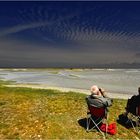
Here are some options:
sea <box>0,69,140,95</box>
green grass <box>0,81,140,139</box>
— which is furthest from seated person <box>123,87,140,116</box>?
sea <box>0,69,140,95</box>

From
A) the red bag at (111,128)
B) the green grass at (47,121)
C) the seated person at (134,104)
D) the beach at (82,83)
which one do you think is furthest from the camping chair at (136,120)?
the beach at (82,83)

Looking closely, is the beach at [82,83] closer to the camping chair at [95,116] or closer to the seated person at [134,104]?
the seated person at [134,104]

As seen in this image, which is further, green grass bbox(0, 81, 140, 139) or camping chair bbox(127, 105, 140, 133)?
camping chair bbox(127, 105, 140, 133)

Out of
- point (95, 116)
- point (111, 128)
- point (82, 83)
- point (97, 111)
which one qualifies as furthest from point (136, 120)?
point (82, 83)

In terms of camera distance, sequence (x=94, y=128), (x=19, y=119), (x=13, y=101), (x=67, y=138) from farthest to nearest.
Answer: (x=13, y=101) < (x=19, y=119) < (x=94, y=128) < (x=67, y=138)

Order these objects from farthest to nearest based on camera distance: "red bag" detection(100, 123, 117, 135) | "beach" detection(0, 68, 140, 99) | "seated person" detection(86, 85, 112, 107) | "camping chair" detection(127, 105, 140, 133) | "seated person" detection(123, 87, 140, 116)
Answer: "beach" detection(0, 68, 140, 99) → "seated person" detection(123, 87, 140, 116) → "camping chair" detection(127, 105, 140, 133) → "red bag" detection(100, 123, 117, 135) → "seated person" detection(86, 85, 112, 107)

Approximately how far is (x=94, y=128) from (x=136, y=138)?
199 centimetres

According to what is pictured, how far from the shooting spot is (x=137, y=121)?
48.0 feet

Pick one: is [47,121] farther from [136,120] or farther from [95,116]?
[136,120]

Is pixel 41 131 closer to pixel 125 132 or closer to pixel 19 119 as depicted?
pixel 19 119

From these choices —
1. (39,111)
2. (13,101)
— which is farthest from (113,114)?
(13,101)

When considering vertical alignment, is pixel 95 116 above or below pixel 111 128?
above

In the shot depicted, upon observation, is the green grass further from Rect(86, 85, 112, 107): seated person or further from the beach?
the beach

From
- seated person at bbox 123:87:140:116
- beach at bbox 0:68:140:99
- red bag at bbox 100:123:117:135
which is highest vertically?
seated person at bbox 123:87:140:116
